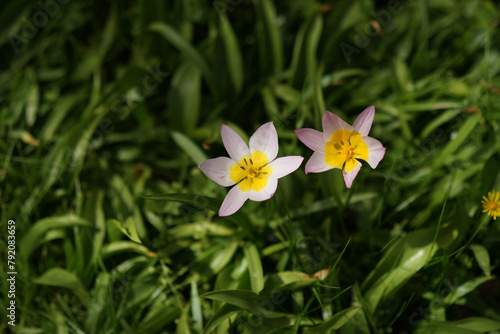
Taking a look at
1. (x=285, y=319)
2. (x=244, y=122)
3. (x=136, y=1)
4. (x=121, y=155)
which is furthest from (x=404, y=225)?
(x=136, y=1)

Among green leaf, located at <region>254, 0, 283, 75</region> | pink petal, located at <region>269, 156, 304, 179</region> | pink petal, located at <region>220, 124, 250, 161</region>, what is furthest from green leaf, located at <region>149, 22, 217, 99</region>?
pink petal, located at <region>269, 156, 304, 179</region>

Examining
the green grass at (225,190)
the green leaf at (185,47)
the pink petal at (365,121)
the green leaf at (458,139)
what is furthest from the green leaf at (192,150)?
the green leaf at (458,139)

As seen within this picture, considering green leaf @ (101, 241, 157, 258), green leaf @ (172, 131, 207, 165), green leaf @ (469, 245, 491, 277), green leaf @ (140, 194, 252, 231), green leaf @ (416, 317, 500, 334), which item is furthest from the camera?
green leaf @ (172, 131, 207, 165)

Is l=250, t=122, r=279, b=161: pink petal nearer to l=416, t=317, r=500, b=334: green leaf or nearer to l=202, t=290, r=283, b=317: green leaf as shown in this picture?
l=202, t=290, r=283, b=317: green leaf

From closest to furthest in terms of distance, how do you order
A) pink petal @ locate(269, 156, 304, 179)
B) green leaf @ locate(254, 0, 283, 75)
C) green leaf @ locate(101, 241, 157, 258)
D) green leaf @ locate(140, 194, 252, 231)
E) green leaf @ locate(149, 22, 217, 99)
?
pink petal @ locate(269, 156, 304, 179)
green leaf @ locate(140, 194, 252, 231)
green leaf @ locate(101, 241, 157, 258)
green leaf @ locate(149, 22, 217, 99)
green leaf @ locate(254, 0, 283, 75)

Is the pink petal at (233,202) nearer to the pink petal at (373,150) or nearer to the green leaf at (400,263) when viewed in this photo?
the pink petal at (373,150)

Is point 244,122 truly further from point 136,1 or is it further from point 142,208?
point 136,1

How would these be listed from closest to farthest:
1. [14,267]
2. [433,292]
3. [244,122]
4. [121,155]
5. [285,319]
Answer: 1. [285,319]
2. [433,292]
3. [14,267]
4. [121,155]
5. [244,122]
